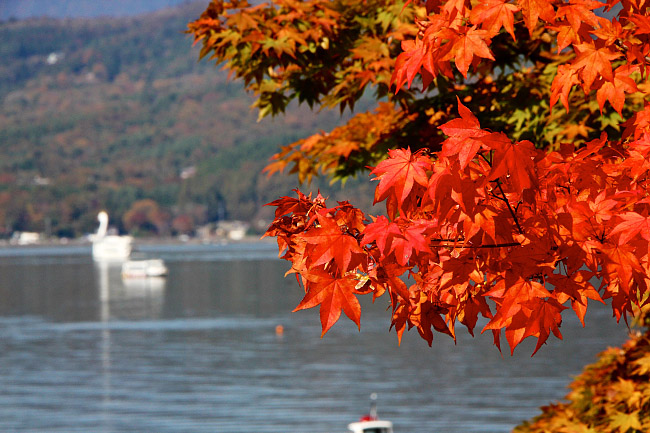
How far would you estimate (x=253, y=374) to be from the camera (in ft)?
149

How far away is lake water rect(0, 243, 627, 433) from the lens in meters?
33.7

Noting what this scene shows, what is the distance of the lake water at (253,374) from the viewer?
33.7 meters

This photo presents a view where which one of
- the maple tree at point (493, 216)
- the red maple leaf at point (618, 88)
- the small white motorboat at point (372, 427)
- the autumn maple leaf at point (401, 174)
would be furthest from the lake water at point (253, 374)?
the autumn maple leaf at point (401, 174)

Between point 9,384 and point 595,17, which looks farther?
point 9,384

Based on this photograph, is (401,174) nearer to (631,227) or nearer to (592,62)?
(631,227)

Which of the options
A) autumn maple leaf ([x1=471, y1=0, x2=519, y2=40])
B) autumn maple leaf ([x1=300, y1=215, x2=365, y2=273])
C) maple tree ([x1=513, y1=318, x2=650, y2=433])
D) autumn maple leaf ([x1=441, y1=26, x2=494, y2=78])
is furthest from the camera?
maple tree ([x1=513, y1=318, x2=650, y2=433])

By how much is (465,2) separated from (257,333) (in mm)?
63942

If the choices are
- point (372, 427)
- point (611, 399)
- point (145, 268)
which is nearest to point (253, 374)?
point (372, 427)

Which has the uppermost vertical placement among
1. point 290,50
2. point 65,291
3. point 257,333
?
point 65,291

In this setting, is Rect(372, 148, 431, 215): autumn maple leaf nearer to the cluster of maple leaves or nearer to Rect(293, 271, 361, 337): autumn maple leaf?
the cluster of maple leaves

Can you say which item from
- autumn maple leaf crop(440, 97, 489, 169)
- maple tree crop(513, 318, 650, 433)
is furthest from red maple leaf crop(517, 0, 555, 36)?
maple tree crop(513, 318, 650, 433)

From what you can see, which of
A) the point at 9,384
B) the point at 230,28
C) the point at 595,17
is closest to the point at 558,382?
the point at 9,384

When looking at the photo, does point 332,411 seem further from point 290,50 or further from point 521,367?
point 290,50

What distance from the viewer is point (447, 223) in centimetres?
407
